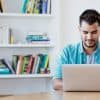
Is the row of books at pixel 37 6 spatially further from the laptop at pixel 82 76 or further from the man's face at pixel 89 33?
the laptop at pixel 82 76

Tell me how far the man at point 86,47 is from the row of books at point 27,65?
2.54ft

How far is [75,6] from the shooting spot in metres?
3.45

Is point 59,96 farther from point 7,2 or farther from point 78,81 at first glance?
point 7,2

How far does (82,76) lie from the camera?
1895mm

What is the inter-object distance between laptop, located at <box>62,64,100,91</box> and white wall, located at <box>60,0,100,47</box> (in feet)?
5.02

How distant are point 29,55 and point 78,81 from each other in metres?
1.59

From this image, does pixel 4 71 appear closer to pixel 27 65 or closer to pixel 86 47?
pixel 27 65

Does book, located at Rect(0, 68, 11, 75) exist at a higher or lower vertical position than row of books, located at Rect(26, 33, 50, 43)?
lower

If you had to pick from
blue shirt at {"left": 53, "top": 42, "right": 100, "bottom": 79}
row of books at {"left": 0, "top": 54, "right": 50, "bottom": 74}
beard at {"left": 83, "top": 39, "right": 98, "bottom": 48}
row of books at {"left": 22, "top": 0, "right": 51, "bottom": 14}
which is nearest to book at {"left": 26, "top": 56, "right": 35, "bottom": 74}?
row of books at {"left": 0, "top": 54, "right": 50, "bottom": 74}

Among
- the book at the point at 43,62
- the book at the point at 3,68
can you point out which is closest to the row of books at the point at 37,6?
the book at the point at 43,62

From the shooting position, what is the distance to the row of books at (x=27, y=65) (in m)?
3.34

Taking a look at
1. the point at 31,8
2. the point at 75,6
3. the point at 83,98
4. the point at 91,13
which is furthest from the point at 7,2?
the point at 83,98

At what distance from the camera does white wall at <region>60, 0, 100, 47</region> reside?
343 cm

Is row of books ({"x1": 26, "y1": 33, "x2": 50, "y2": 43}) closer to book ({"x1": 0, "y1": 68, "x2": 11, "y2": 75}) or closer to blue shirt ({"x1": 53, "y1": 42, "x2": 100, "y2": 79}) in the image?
book ({"x1": 0, "y1": 68, "x2": 11, "y2": 75})
